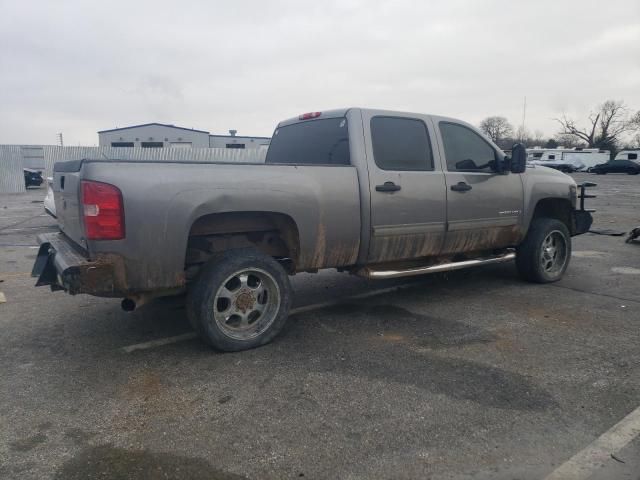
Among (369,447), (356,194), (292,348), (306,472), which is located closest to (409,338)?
(292,348)

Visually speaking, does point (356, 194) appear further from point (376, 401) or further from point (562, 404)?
point (562, 404)

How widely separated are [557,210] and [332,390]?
4.55 metres

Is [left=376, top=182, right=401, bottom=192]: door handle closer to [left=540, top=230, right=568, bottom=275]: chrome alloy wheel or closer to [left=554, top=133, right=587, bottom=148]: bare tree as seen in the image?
[left=540, top=230, right=568, bottom=275]: chrome alloy wheel

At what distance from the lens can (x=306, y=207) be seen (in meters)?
4.16

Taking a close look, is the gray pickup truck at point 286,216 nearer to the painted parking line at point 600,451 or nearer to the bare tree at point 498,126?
the painted parking line at point 600,451

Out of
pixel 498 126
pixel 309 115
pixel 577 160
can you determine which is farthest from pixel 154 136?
pixel 498 126

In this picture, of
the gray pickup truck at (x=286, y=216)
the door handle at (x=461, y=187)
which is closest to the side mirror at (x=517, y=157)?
the gray pickup truck at (x=286, y=216)

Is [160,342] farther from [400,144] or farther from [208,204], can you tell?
[400,144]

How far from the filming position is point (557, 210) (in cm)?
652

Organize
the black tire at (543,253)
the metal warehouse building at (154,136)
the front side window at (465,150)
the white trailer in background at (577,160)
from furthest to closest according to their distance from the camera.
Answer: the white trailer in background at (577,160)
the metal warehouse building at (154,136)
the black tire at (543,253)
the front side window at (465,150)

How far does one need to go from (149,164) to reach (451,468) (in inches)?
107

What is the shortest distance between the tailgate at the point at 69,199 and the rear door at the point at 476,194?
335 centimetres

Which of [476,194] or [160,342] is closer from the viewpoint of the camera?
[160,342]

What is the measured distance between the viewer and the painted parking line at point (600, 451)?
98.5 inches
